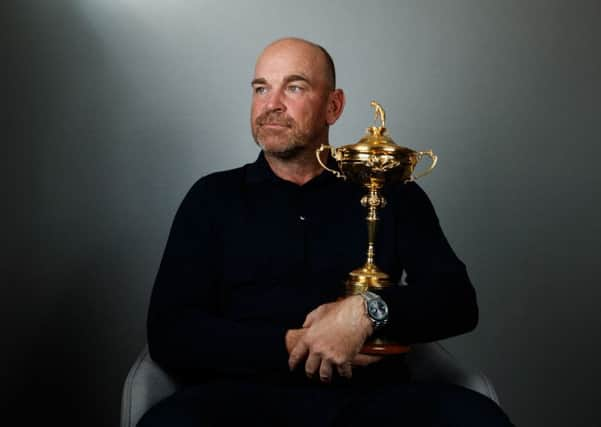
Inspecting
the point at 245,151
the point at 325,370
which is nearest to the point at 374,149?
the point at 325,370

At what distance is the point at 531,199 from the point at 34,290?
76.2 inches

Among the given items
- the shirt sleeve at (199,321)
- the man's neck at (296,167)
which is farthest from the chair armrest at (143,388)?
the man's neck at (296,167)

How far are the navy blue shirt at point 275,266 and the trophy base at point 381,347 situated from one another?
0.02 metres

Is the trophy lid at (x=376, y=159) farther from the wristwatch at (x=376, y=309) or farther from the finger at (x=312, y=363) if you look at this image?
the finger at (x=312, y=363)

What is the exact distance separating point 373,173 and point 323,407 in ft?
1.84

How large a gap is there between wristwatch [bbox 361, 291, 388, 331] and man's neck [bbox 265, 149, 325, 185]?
55 centimetres

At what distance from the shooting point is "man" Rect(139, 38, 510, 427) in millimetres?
1520

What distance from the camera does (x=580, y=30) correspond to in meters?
2.74

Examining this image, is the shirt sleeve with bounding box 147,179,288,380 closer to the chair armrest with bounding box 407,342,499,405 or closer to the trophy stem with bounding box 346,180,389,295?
the trophy stem with bounding box 346,180,389,295

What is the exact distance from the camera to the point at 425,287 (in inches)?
67.2

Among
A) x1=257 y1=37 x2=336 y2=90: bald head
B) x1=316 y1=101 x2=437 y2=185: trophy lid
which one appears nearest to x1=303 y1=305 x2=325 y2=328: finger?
x1=316 y1=101 x2=437 y2=185: trophy lid

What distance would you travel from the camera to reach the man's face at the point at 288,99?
1943 mm

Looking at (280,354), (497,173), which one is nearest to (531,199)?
(497,173)

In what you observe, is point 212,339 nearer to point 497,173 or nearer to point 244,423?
point 244,423
